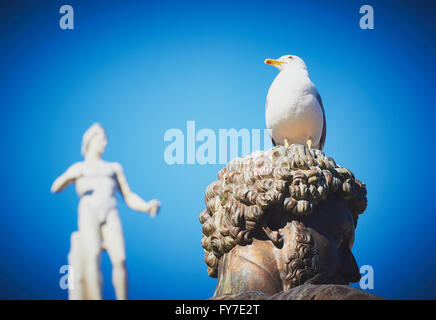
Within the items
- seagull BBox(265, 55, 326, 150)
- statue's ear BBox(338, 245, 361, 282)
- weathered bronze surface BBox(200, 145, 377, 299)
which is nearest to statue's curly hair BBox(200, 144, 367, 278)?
weathered bronze surface BBox(200, 145, 377, 299)

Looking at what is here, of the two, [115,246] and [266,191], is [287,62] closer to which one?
[266,191]

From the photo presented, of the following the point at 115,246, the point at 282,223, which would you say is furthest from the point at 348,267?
the point at 115,246

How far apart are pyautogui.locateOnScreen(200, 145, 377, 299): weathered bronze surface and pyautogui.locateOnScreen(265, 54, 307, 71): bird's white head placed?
353cm

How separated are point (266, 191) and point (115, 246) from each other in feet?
8.89

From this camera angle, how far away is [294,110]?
7.67m

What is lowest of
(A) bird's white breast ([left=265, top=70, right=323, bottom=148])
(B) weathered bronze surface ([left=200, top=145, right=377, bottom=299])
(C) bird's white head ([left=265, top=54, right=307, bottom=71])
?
(B) weathered bronze surface ([left=200, top=145, right=377, bottom=299])

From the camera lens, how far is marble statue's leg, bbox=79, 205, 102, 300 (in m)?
2.22

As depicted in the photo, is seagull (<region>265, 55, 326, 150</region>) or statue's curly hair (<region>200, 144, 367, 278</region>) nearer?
statue's curly hair (<region>200, 144, 367, 278</region>)

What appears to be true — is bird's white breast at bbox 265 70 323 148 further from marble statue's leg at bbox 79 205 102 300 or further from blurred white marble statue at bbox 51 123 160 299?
marble statue's leg at bbox 79 205 102 300

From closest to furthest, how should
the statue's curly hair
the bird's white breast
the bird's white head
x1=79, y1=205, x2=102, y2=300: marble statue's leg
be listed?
x1=79, y1=205, x2=102, y2=300: marble statue's leg
the statue's curly hair
the bird's white breast
the bird's white head

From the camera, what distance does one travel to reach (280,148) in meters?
5.08
